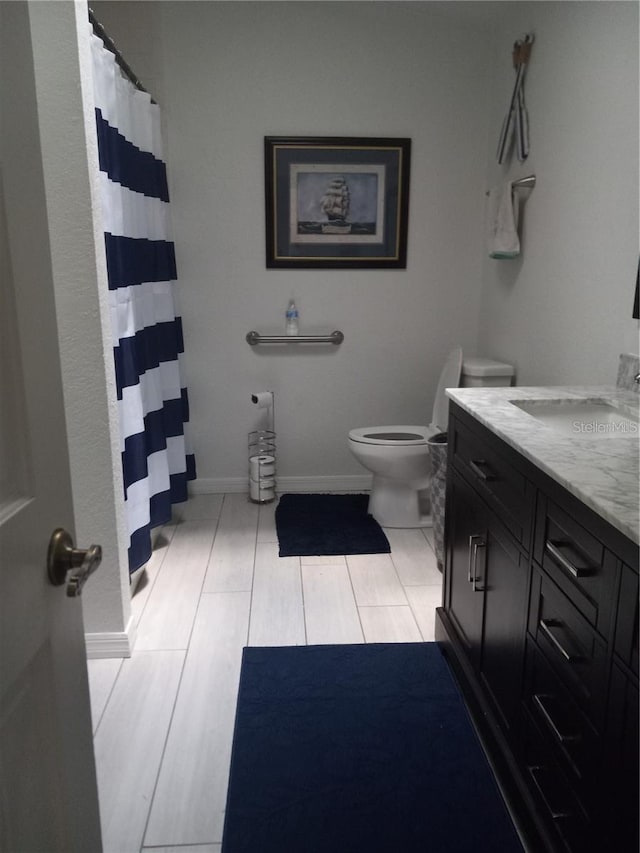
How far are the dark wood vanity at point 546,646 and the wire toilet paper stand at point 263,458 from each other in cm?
162

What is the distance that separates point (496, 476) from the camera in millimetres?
1680

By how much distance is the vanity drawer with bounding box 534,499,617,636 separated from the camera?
1.10m

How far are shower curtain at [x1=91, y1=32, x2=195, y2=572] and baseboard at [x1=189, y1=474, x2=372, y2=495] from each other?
557 mm

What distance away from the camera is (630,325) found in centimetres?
207

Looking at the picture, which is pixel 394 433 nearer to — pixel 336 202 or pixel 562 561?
pixel 336 202

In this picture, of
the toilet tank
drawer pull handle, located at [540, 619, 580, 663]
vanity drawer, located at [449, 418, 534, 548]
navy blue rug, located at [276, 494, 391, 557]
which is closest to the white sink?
vanity drawer, located at [449, 418, 534, 548]

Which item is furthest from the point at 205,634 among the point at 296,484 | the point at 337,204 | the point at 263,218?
the point at 337,204

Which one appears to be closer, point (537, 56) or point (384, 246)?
point (537, 56)

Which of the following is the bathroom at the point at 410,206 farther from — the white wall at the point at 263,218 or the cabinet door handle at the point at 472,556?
the cabinet door handle at the point at 472,556

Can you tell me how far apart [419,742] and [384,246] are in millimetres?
2504

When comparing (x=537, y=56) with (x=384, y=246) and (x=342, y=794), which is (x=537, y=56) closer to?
(x=384, y=246)

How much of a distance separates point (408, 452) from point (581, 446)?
1641 millimetres

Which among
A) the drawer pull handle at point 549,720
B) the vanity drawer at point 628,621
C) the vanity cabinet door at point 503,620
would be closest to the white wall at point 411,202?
the vanity cabinet door at point 503,620

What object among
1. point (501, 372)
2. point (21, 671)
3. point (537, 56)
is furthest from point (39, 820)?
point (537, 56)
